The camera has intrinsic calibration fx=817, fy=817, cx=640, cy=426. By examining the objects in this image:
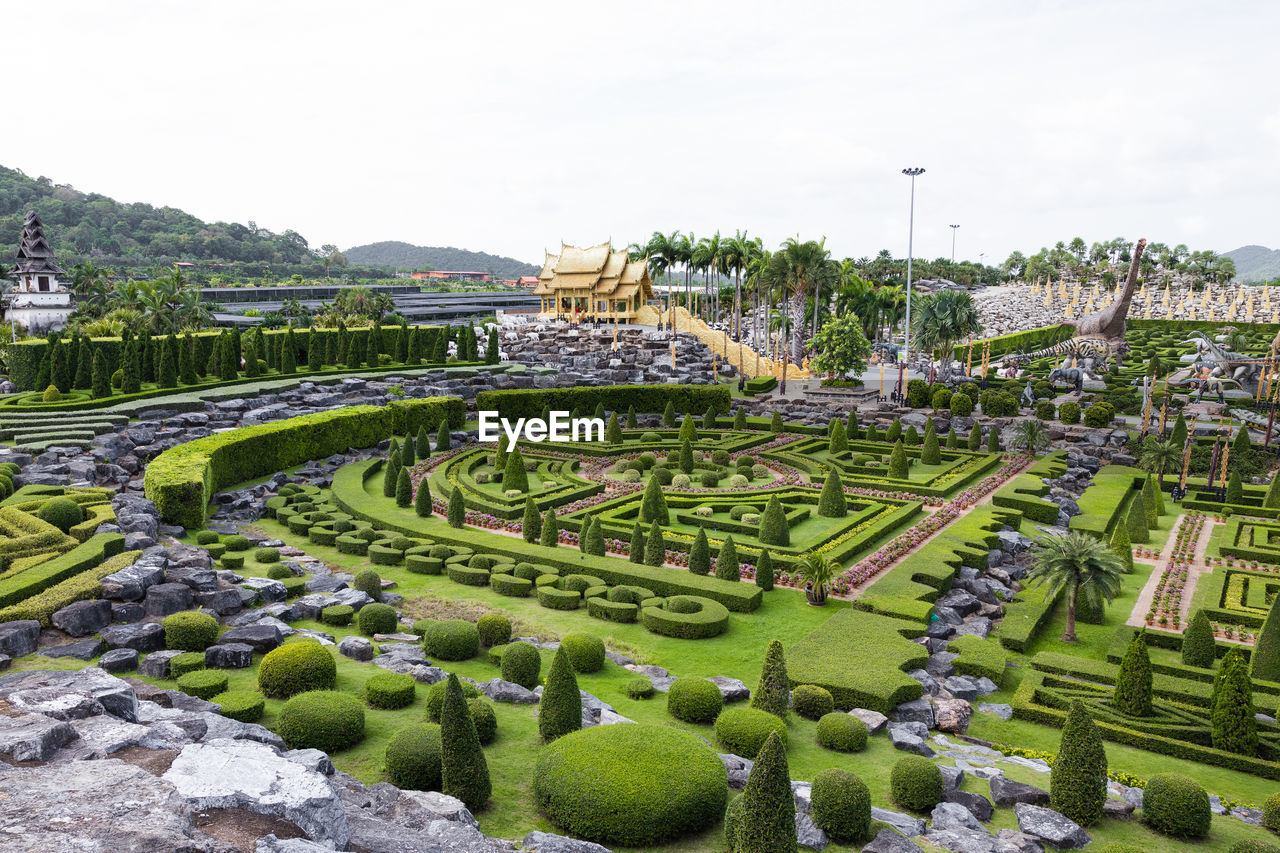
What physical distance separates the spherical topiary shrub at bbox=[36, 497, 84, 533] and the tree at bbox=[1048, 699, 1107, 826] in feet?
84.5

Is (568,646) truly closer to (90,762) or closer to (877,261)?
(90,762)

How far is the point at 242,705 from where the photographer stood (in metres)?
15.3

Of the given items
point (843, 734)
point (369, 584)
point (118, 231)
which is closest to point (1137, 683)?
point (843, 734)

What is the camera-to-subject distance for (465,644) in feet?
67.4

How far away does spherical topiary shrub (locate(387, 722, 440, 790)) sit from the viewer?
45.2 feet

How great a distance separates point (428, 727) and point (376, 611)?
26.2 ft

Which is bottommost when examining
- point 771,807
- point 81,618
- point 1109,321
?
point 81,618

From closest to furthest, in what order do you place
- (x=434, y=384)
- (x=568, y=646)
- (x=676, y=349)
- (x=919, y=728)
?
(x=919, y=728)
(x=568, y=646)
(x=434, y=384)
(x=676, y=349)

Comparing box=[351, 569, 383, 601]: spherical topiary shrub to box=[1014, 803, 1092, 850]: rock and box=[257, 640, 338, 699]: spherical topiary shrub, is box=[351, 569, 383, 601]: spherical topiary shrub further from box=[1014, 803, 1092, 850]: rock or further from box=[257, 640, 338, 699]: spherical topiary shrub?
box=[1014, 803, 1092, 850]: rock

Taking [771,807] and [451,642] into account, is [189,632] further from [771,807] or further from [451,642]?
[771,807]

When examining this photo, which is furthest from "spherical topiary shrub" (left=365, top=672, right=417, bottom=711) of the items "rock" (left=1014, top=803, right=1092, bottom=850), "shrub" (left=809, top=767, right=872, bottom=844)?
"rock" (left=1014, top=803, right=1092, bottom=850)

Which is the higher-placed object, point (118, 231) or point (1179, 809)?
point (118, 231)

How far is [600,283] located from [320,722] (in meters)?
73.2

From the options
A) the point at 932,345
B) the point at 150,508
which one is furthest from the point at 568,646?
the point at 932,345
